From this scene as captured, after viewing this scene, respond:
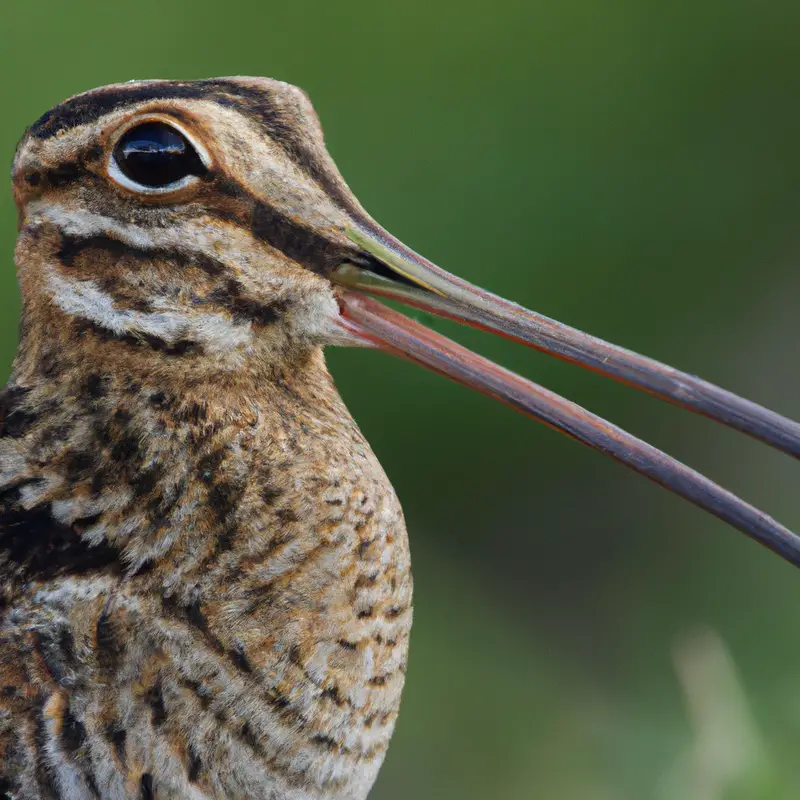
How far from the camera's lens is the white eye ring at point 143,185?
2.97 feet

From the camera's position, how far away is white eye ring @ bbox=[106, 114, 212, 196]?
907 mm

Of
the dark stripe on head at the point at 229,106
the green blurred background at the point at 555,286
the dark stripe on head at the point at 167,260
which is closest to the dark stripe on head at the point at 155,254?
the dark stripe on head at the point at 167,260

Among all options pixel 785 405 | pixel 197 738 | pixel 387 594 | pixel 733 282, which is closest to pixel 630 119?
pixel 733 282

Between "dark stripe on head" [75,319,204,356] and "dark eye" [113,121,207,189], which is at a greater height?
"dark eye" [113,121,207,189]

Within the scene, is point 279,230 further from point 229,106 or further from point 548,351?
point 548,351

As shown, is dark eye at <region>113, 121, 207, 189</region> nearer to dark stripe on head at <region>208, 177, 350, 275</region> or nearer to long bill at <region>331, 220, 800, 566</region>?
dark stripe on head at <region>208, 177, 350, 275</region>

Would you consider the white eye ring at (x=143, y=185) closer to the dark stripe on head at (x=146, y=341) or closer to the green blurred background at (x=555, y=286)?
the dark stripe on head at (x=146, y=341)

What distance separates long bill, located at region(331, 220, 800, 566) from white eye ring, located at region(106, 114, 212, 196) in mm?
142

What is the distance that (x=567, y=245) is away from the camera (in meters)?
2.60

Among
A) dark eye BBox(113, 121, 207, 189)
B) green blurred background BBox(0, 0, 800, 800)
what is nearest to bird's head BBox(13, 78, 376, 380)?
dark eye BBox(113, 121, 207, 189)

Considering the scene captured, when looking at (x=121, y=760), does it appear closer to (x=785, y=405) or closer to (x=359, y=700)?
(x=359, y=700)

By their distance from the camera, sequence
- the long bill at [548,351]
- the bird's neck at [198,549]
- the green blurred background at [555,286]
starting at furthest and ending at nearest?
the green blurred background at [555,286], the bird's neck at [198,549], the long bill at [548,351]

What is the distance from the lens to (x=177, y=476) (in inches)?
38.5

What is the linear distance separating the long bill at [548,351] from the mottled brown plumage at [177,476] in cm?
4
